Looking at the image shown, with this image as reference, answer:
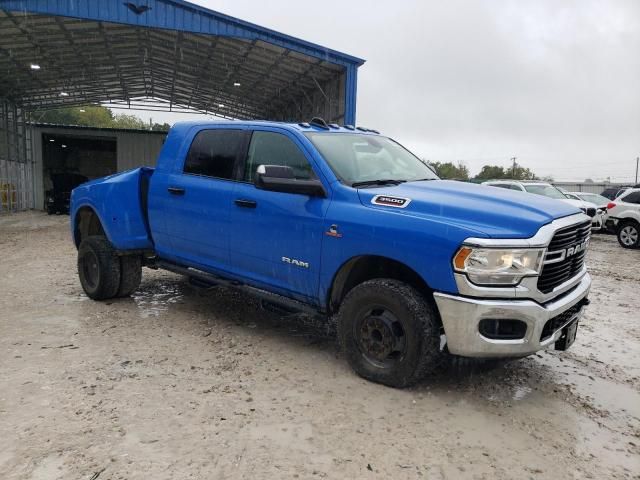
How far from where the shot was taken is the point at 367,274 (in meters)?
4.06

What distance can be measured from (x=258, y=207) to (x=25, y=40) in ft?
54.8

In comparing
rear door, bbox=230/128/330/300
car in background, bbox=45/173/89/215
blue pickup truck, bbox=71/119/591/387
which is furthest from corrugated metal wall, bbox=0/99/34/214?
rear door, bbox=230/128/330/300

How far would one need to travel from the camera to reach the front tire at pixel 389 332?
11.5ft

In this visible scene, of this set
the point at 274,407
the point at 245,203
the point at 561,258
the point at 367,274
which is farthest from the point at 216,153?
the point at 561,258

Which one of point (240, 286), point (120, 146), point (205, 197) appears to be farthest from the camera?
point (120, 146)

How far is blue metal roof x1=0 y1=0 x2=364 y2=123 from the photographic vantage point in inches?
543

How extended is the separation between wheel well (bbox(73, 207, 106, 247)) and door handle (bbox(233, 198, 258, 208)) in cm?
270

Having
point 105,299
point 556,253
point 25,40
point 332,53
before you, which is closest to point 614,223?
point 332,53

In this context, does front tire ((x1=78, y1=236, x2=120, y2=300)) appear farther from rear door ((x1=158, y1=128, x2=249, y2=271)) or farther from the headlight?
the headlight

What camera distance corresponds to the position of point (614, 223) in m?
13.8

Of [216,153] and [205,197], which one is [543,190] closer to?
[216,153]

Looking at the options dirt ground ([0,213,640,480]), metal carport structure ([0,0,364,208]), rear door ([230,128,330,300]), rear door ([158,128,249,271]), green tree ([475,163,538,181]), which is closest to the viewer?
dirt ground ([0,213,640,480])

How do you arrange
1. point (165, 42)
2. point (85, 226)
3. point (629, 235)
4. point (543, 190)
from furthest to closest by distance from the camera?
point (165, 42)
point (543, 190)
point (629, 235)
point (85, 226)

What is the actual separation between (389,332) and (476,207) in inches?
42.0
